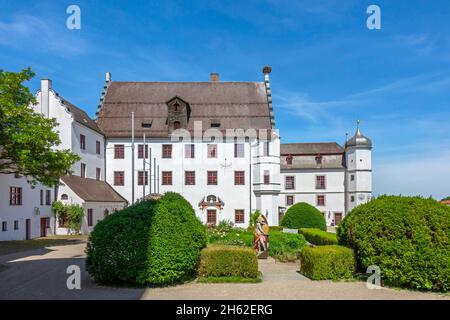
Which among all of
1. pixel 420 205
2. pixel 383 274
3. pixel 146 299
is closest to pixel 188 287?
pixel 146 299

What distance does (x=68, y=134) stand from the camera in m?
34.1

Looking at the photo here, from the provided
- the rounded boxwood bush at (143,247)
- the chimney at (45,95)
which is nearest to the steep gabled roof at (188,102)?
the chimney at (45,95)

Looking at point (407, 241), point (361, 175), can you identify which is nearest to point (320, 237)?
point (407, 241)

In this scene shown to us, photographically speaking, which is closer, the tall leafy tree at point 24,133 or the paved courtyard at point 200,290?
the paved courtyard at point 200,290

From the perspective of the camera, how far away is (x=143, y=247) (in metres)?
11.5

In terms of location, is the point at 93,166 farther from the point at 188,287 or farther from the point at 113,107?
the point at 188,287

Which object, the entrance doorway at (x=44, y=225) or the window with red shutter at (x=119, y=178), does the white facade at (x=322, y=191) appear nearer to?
the window with red shutter at (x=119, y=178)

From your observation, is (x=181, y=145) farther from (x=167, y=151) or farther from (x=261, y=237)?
(x=261, y=237)

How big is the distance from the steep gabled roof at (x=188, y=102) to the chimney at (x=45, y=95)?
675 centimetres

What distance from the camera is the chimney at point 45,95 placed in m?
34.4

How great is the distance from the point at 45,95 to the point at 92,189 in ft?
29.9

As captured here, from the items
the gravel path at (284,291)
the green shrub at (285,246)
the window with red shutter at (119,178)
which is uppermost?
the window with red shutter at (119,178)

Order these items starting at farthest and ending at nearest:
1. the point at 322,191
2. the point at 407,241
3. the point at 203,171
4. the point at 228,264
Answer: the point at 322,191 < the point at 203,171 < the point at 228,264 < the point at 407,241
